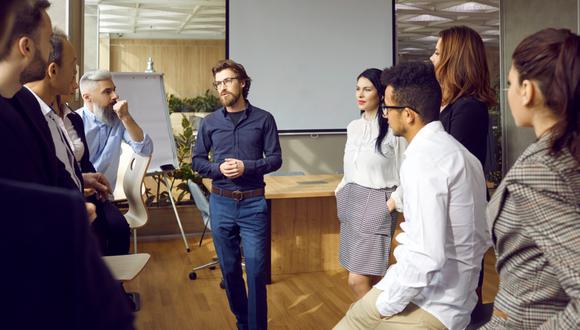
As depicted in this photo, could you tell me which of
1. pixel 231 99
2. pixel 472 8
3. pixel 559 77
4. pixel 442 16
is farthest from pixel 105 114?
pixel 442 16

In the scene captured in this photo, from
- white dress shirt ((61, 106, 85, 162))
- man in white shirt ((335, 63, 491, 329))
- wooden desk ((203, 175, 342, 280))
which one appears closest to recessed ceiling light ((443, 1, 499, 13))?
wooden desk ((203, 175, 342, 280))

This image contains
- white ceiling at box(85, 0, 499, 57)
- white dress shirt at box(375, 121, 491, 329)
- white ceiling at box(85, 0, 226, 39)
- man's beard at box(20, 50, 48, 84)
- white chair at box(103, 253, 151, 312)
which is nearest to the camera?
man's beard at box(20, 50, 48, 84)

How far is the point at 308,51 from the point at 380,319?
472 cm

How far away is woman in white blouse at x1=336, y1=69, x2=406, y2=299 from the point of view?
10.4 feet

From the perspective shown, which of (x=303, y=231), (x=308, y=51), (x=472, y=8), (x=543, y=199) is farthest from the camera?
(x=472, y=8)

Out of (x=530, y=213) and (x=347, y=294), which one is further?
(x=347, y=294)

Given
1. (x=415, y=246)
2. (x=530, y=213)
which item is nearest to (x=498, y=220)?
(x=530, y=213)

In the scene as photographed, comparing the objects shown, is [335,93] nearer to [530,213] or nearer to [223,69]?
[223,69]

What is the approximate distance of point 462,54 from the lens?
97.9 inches

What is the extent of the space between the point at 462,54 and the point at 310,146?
3732 mm

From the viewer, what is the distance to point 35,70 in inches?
54.9

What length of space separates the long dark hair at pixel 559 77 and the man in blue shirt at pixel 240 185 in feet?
6.73

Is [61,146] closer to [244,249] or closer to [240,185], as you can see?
[240,185]

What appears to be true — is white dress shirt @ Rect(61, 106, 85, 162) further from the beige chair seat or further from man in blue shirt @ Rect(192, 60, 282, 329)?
the beige chair seat
